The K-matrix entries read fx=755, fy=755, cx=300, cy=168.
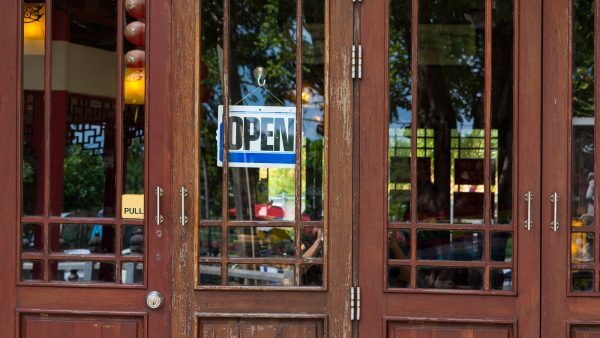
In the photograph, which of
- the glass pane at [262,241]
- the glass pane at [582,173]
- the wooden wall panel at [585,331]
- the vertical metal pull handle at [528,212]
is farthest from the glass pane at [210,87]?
the wooden wall panel at [585,331]

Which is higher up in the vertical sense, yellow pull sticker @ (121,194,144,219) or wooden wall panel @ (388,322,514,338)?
yellow pull sticker @ (121,194,144,219)

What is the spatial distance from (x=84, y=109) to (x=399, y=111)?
162 cm

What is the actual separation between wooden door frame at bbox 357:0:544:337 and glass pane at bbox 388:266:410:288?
0.05 metres

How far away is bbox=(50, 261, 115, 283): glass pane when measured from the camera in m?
3.84

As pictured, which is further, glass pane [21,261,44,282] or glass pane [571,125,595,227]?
glass pane [21,261,44,282]

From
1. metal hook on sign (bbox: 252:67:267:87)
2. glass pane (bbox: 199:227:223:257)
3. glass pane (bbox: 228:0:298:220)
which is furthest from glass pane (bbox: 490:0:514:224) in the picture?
glass pane (bbox: 199:227:223:257)

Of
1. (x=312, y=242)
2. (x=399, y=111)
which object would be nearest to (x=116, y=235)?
(x=312, y=242)

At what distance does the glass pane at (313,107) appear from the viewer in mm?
3811

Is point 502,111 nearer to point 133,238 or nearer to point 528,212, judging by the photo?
point 528,212

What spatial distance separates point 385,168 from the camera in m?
3.78

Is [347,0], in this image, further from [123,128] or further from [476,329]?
[476,329]

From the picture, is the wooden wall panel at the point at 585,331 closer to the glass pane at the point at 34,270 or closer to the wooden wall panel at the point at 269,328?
the wooden wall panel at the point at 269,328

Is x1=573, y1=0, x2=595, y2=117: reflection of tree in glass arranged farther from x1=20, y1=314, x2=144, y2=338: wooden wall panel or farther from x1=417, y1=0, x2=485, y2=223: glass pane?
x1=20, y1=314, x2=144, y2=338: wooden wall panel

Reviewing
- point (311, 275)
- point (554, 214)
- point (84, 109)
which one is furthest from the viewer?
point (84, 109)
